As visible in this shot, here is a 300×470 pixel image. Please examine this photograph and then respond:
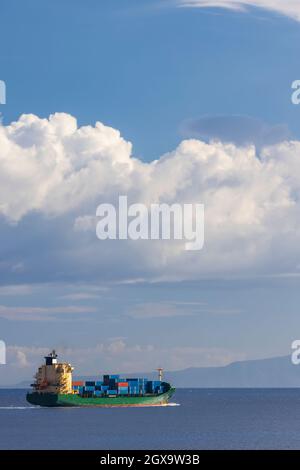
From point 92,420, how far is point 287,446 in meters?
58.8

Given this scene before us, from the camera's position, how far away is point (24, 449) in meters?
129

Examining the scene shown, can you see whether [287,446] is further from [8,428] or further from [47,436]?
[8,428]

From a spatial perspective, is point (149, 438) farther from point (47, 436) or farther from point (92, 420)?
point (92, 420)

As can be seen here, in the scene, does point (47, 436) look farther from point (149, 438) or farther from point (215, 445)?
point (215, 445)
